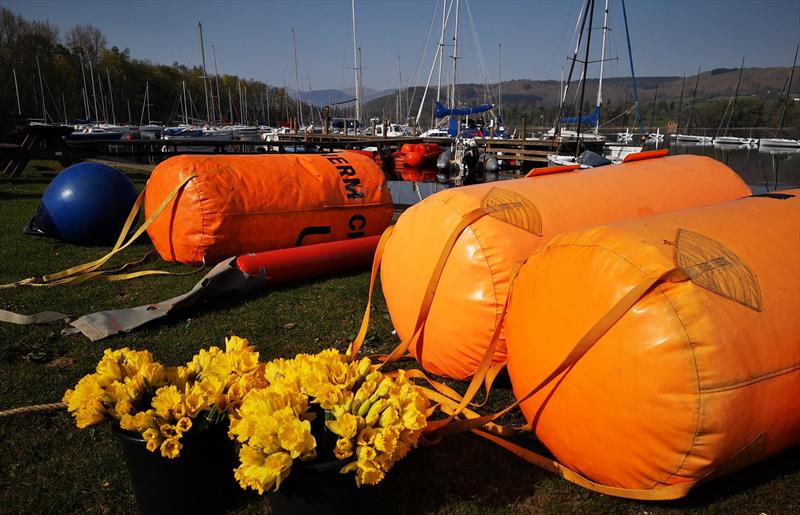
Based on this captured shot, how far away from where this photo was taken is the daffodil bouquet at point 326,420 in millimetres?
2217

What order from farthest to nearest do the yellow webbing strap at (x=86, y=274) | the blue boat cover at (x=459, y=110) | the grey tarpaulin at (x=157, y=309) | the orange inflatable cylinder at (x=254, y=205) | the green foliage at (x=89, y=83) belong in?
1. the green foliage at (x=89, y=83)
2. the blue boat cover at (x=459, y=110)
3. the orange inflatable cylinder at (x=254, y=205)
4. the yellow webbing strap at (x=86, y=274)
5. the grey tarpaulin at (x=157, y=309)

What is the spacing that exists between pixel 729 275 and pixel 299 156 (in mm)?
6447

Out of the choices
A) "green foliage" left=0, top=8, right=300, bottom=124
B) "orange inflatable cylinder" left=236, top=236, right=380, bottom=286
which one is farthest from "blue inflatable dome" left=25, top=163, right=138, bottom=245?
"green foliage" left=0, top=8, right=300, bottom=124

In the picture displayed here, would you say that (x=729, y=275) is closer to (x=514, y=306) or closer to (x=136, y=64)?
(x=514, y=306)

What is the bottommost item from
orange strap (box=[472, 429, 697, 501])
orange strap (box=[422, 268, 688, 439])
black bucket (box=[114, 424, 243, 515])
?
orange strap (box=[472, 429, 697, 501])

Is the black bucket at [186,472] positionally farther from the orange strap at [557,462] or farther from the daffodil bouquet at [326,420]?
the orange strap at [557,462]

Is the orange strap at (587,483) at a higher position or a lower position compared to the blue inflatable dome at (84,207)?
lower

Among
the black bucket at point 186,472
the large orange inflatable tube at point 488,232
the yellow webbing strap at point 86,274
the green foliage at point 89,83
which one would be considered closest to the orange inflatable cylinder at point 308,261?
the yellow webbing strap at point 86,274

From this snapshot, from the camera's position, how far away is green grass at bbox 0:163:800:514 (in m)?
2.84

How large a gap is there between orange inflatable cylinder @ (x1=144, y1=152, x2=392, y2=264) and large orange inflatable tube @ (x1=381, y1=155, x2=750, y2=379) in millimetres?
3084

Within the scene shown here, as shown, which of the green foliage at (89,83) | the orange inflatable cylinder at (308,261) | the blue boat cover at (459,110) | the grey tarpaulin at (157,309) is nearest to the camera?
the grey tarpaulin at (157,309)

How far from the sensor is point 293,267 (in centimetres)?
649

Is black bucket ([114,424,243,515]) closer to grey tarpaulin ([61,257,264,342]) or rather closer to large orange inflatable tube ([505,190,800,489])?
large orange inflatable tube ([505,190,800,489])

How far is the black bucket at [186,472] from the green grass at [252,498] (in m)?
0.26
